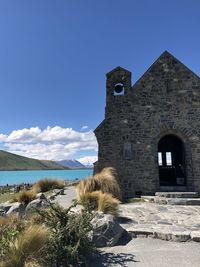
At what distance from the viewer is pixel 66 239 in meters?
4.89

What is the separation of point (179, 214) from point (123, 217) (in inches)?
85.3

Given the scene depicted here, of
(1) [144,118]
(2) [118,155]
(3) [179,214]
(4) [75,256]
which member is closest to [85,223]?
(4) [75,256]

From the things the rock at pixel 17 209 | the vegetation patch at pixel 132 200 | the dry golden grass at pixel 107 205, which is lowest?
the rock at pixel 17 209

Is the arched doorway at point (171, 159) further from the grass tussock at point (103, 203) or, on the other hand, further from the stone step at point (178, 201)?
the grass tussock at point (103, 203)

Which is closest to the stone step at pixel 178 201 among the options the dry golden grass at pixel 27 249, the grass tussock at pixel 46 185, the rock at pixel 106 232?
the rock at pixel 106 232

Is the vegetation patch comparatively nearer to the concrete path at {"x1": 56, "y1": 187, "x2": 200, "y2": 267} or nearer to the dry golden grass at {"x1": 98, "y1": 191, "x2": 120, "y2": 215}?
the concrete path at {"x1": 56, "y1": 187, "x2": 200, "y2": 267}

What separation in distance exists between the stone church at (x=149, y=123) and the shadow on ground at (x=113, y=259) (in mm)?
7768

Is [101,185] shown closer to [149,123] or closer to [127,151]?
[127,151]

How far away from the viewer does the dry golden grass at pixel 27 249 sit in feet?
13.0

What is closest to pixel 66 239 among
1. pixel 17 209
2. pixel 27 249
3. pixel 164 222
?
pixel 27 249

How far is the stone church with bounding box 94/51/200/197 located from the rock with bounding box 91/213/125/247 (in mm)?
6835

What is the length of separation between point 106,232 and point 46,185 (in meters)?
12.5

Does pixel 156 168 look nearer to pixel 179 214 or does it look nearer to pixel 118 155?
pixel 118 155

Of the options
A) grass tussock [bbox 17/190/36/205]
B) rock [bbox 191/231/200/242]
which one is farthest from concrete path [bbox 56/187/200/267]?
grass tussock [bbox 17/190/36/205]
